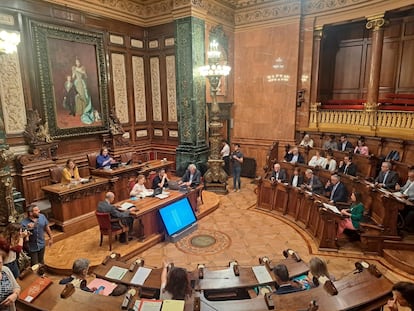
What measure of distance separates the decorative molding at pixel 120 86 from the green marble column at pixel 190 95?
5.48ft

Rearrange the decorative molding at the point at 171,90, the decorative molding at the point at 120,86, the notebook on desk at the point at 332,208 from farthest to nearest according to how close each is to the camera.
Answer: the decorative molding at the point at 171,90, the decorative molding at the point at 120,86, the notebook on desk at the point at 332,208

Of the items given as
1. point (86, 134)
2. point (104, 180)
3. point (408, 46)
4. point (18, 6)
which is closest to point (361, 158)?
point (408, 46)

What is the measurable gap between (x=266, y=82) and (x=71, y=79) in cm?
590

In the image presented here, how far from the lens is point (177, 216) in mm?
5961

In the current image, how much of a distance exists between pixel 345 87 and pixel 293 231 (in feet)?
22.2

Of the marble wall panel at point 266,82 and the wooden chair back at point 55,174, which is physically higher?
the marble wall panel at point 266,82

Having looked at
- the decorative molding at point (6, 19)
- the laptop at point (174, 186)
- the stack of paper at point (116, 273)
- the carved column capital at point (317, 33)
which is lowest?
the laptop at point (174, 186)

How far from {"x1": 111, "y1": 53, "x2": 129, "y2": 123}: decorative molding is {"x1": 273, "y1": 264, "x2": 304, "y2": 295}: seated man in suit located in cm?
726

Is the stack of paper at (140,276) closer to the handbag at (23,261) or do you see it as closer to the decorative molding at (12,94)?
the handbag at (23,261)

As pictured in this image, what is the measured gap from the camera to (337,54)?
10594 mm

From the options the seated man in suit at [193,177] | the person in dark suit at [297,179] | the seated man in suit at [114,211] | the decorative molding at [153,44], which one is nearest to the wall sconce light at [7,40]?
Result: the seated man in suit at [114,211]

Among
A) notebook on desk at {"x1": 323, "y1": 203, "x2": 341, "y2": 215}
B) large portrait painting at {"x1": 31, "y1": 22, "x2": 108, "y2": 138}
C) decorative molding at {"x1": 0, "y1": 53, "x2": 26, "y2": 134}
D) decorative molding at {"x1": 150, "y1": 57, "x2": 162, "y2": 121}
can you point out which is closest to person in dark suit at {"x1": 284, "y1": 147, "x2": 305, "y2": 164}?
notebook on desk at {"x1": 323, "y1": 203, "x2": 341, "y2": 215}

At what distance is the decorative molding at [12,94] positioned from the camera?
632cm

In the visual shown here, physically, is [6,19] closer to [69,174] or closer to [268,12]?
[69,174]
